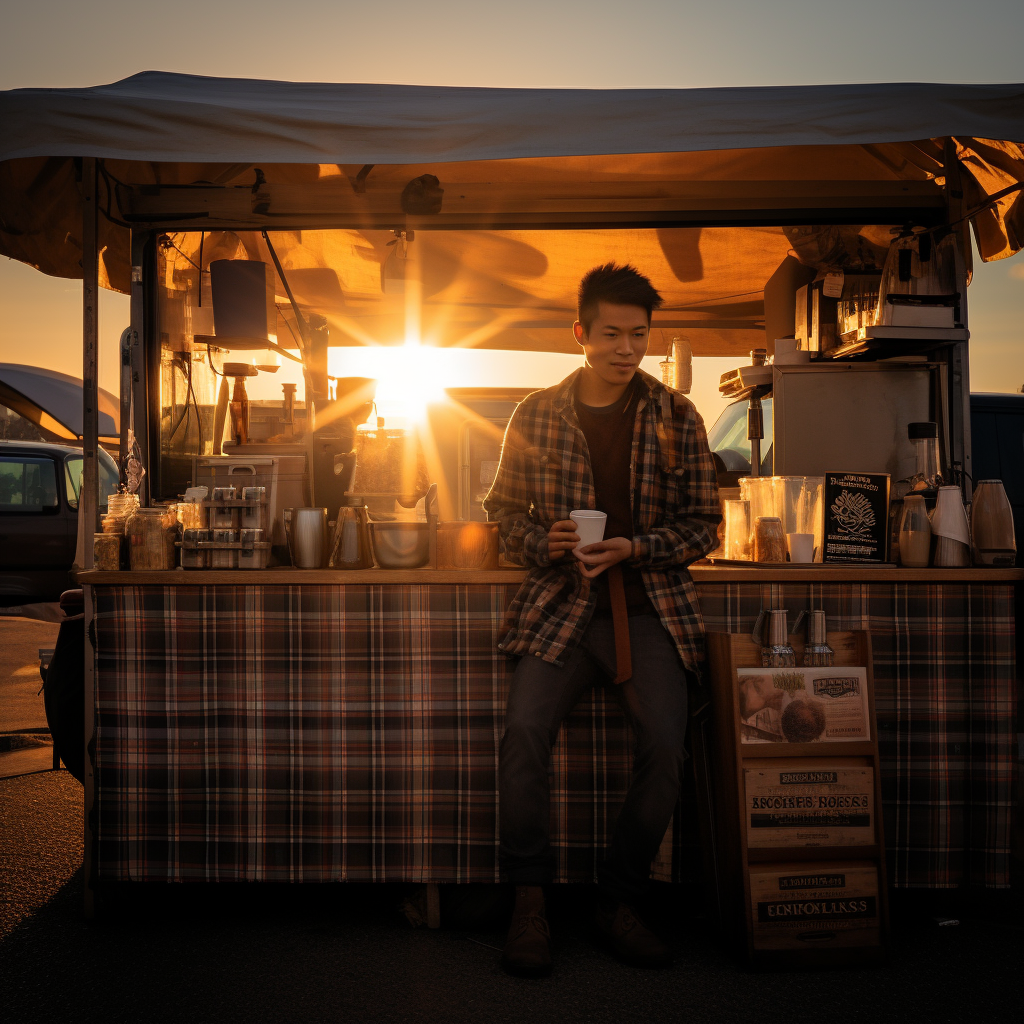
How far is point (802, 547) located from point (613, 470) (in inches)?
31.5

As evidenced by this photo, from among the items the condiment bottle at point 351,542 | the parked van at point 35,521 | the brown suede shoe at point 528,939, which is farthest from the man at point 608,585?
the parked van at point 35,521

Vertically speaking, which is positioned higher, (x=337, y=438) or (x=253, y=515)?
(x=337, y=438)

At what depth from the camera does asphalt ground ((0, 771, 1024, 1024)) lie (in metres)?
2.35

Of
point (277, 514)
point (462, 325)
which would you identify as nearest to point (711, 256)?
point (462, 325)

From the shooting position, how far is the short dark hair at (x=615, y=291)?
2.73m

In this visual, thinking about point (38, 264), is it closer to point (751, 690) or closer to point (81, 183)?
point (81, 183)

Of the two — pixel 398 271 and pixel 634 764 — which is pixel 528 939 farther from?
pixel 398 271

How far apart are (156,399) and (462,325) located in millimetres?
2590

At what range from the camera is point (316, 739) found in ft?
9.62

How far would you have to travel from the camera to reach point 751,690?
263 cm

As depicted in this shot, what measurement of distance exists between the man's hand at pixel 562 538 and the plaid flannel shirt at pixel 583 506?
0.04m

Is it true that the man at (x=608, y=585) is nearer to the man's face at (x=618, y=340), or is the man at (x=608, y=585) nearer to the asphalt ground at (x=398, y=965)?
the man's face at (x=618, y=340)

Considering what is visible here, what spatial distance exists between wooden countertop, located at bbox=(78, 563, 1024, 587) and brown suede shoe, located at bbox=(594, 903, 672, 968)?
3.39 ft

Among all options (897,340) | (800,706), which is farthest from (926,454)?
(800,706)
